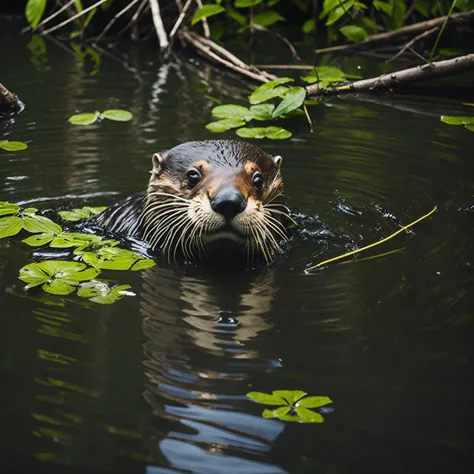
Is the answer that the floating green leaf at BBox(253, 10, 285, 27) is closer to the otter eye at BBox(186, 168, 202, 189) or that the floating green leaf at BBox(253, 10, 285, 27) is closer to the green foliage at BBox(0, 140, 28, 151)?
the green foliage at BBox(0, 140, 28, 151)

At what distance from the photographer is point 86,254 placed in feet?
17.6

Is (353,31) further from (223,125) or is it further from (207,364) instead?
(207,364)

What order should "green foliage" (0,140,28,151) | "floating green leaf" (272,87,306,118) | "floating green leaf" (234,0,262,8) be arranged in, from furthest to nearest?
"floating green leaf" (234,0,262,8), "floating green leaf" (272,87,306,118), "green foliage" (0,140,28,151)

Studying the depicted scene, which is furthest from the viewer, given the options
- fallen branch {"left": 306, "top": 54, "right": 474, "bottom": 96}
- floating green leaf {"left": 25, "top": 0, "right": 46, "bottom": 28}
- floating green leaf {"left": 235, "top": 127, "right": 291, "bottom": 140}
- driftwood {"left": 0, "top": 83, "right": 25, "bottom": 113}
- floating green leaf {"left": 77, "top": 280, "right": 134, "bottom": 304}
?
floating green leaf {"left": 25, "top": 0, "right": 46, "bottom": 28}

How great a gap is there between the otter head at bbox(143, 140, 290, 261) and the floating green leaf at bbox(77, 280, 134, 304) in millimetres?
595

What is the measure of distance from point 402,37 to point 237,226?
6249 mm

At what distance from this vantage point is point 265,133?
782cm

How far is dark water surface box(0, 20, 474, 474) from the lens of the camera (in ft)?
11.5

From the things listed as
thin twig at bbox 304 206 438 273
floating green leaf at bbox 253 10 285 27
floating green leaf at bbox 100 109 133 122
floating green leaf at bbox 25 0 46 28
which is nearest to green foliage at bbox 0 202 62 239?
thin twig at bbox 304 206 438 273

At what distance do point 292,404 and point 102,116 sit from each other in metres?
5.03

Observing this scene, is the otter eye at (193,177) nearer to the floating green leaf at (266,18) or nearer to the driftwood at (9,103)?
the driftwood at (9,103)

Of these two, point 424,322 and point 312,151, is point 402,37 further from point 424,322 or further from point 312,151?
point 424,322

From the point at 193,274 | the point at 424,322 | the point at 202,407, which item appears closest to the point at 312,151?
the point at 193,274

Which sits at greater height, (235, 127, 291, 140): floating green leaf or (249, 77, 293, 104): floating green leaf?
(249, 77, 293, 104): floating green leaf
